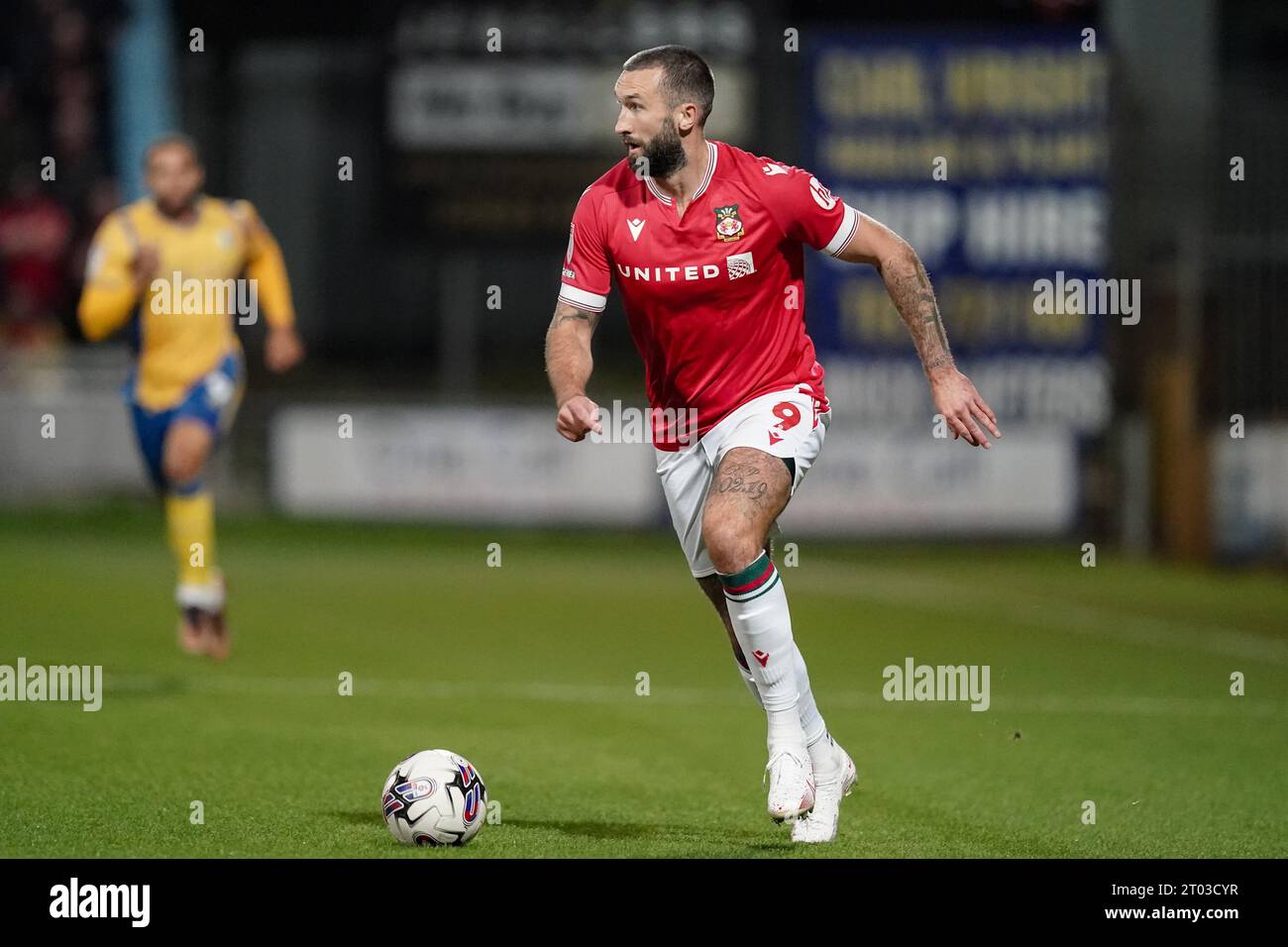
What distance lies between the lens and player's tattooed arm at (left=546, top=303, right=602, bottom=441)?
21.1 ft

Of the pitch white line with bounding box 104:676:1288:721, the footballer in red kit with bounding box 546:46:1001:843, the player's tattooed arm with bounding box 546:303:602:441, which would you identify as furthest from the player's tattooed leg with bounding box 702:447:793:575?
the pitch white line with bounding box 104:676:1288:721

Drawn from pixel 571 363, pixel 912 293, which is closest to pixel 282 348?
pixel 571 363

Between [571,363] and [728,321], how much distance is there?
1.69 ft

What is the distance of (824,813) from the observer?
6727 millimetres

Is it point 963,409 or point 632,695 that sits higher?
point 963,409

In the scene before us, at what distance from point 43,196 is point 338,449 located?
546 cm

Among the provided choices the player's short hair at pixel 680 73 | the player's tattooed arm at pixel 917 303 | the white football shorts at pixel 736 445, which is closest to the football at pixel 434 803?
the white football shorts at pixel 736 445

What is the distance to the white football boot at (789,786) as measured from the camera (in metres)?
6.45

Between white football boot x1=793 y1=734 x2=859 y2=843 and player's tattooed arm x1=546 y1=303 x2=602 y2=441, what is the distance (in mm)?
1276

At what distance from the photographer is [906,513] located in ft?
66.7

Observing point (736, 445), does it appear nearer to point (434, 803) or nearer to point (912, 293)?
point (912, 293)

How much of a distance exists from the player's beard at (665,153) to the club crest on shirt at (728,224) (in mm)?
194
